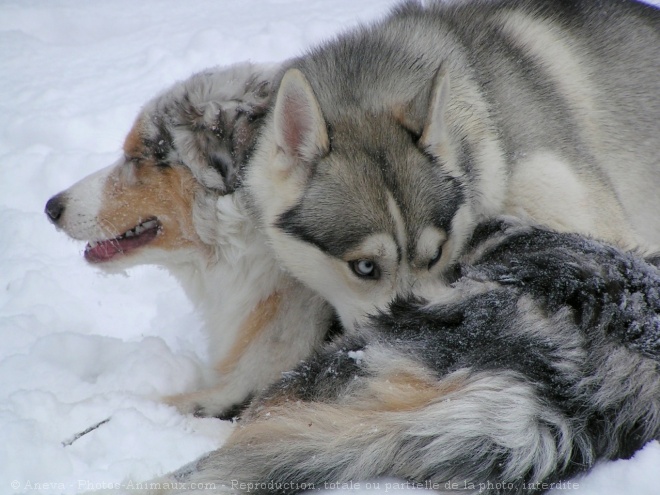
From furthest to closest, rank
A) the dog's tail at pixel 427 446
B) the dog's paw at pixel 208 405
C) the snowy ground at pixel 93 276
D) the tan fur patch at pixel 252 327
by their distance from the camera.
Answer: the tan fur patch at pixel 252 327 → the dog's paw at pixel 208 405 → the snowy ground at pixel 93 276 → the dog's tail at pixel 427 446

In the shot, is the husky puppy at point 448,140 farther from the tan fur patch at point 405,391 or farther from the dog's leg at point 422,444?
the dog's leg at point 422,444

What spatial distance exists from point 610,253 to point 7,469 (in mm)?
2564

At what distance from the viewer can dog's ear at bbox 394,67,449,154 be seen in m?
3.18

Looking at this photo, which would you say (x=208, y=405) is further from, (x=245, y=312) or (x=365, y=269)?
Answer: (x=365, y=269)

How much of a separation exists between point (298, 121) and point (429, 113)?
63cm

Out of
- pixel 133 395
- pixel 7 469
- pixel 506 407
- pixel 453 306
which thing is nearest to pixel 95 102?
pixel 133 395

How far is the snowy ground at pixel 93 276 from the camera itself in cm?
292

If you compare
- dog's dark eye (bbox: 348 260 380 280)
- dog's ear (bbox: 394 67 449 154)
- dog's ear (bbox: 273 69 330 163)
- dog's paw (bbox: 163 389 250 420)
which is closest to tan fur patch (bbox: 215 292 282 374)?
dog's paw (bbox: 163 389 250 420)

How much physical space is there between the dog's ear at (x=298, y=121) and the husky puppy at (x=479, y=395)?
1019mm

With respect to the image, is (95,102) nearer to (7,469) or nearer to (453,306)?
(7,469)

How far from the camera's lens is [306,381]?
2.56m

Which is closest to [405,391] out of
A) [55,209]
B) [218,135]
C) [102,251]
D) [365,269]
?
[365,269]

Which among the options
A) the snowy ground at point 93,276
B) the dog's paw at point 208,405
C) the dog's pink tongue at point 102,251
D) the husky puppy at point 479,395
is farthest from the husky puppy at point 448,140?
the snowy ground at point 93,276

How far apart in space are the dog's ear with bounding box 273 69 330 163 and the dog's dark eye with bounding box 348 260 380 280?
56 cm
